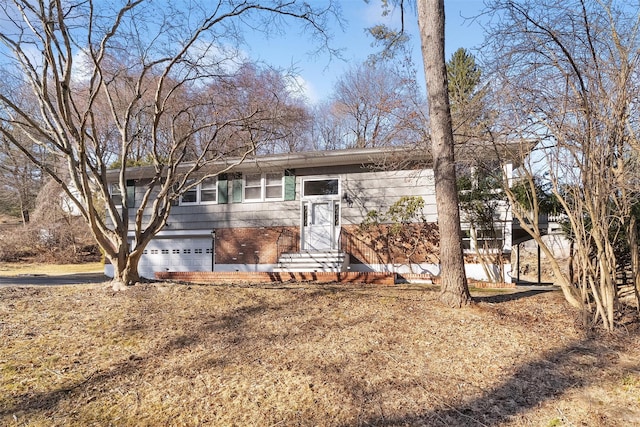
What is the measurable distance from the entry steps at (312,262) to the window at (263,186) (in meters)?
2.08

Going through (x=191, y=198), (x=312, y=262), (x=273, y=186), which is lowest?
(x=312, y=262)

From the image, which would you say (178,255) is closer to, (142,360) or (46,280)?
(46,280)

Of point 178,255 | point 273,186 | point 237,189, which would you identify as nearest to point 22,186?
point 178,255

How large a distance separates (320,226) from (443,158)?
7090 mm

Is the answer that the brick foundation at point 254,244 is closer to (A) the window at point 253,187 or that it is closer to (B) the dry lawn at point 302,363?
(A) the window at point 253,187

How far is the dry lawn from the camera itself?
400 centimetres

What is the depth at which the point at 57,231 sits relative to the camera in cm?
2542

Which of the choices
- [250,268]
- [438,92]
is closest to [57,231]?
[250,268]

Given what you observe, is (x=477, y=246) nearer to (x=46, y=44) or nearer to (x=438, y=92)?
A: (x=438, y=92)

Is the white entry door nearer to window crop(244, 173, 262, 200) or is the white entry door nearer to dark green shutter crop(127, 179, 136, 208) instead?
window crop(244, 173, 262, 200)

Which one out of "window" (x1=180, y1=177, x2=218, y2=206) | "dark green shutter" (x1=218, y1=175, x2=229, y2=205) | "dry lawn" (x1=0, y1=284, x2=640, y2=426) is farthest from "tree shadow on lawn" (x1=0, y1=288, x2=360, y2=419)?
"window" (x1=180, y1=177, x2=218, y2=206)

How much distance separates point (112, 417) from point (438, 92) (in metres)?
6.14

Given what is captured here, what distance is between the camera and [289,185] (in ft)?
45.8

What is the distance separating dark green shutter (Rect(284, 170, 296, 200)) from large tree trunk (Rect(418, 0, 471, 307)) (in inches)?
286
